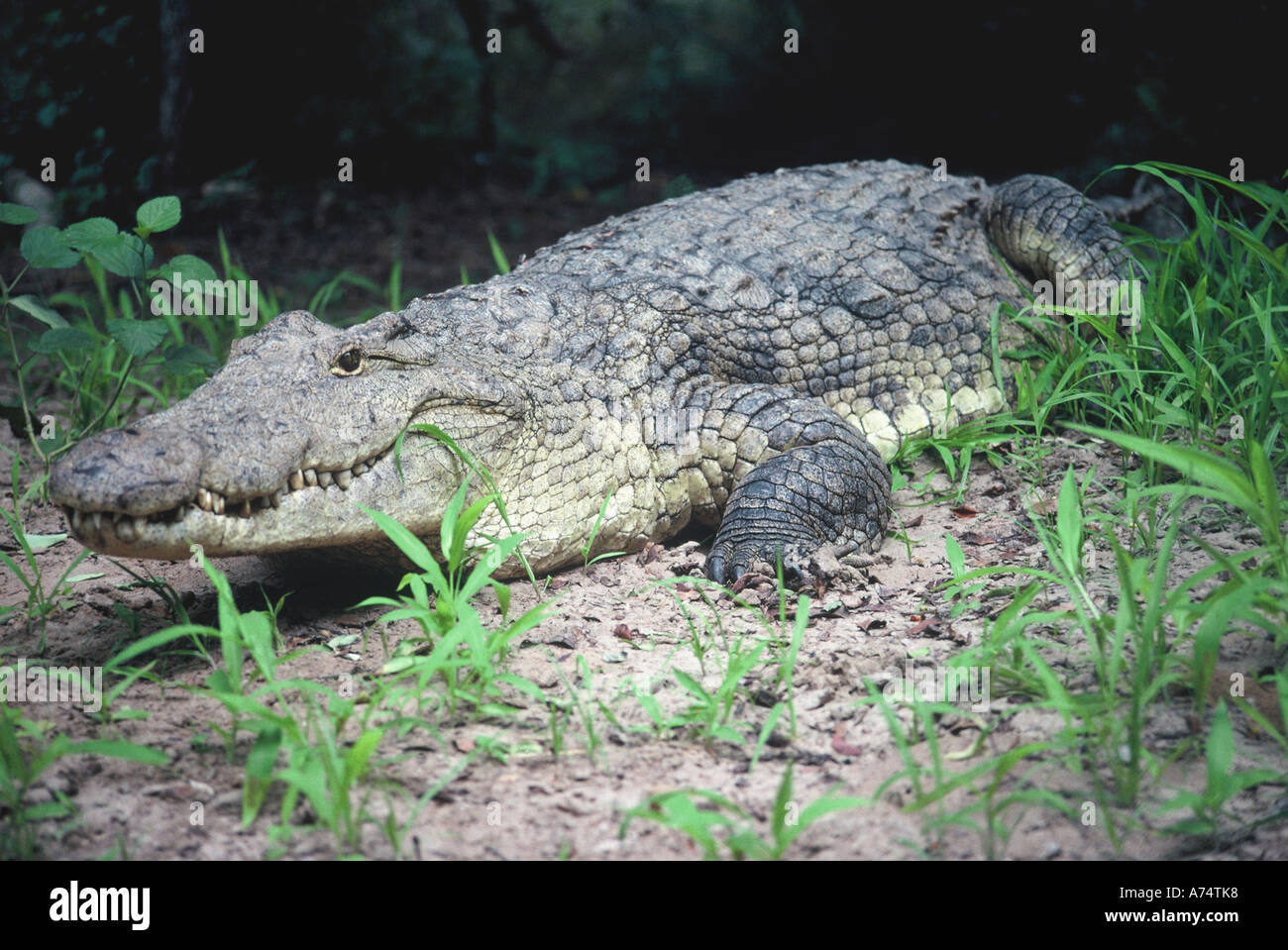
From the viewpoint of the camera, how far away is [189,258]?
3656mm

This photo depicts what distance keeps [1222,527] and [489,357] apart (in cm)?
248

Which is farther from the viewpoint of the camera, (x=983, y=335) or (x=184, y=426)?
(x=983, y=335)

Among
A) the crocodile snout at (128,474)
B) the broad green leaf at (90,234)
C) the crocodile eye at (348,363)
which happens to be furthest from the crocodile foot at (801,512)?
the broad green leaf at (90,234)

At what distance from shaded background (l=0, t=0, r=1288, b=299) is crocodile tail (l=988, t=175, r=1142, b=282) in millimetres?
1373

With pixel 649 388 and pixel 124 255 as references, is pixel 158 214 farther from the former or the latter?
pixel 649 388

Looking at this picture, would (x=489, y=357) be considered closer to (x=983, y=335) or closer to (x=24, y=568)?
(x=24, y=568)

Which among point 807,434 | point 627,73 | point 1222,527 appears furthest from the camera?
point 627,73

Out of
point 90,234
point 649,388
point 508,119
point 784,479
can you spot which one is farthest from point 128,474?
point 508,119

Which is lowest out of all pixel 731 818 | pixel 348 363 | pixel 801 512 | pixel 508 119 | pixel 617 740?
pixel 731 818

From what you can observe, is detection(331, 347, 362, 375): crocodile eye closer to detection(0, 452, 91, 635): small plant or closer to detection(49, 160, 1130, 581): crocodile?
detection(49, 160, 1130, 581): crocodile

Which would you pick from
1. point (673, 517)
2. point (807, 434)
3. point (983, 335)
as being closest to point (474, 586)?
point (673, 517)

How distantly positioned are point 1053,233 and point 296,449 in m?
3.79

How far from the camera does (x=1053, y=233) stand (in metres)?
4.88

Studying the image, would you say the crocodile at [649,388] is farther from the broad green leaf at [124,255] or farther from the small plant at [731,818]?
the small plant at [731,818]
